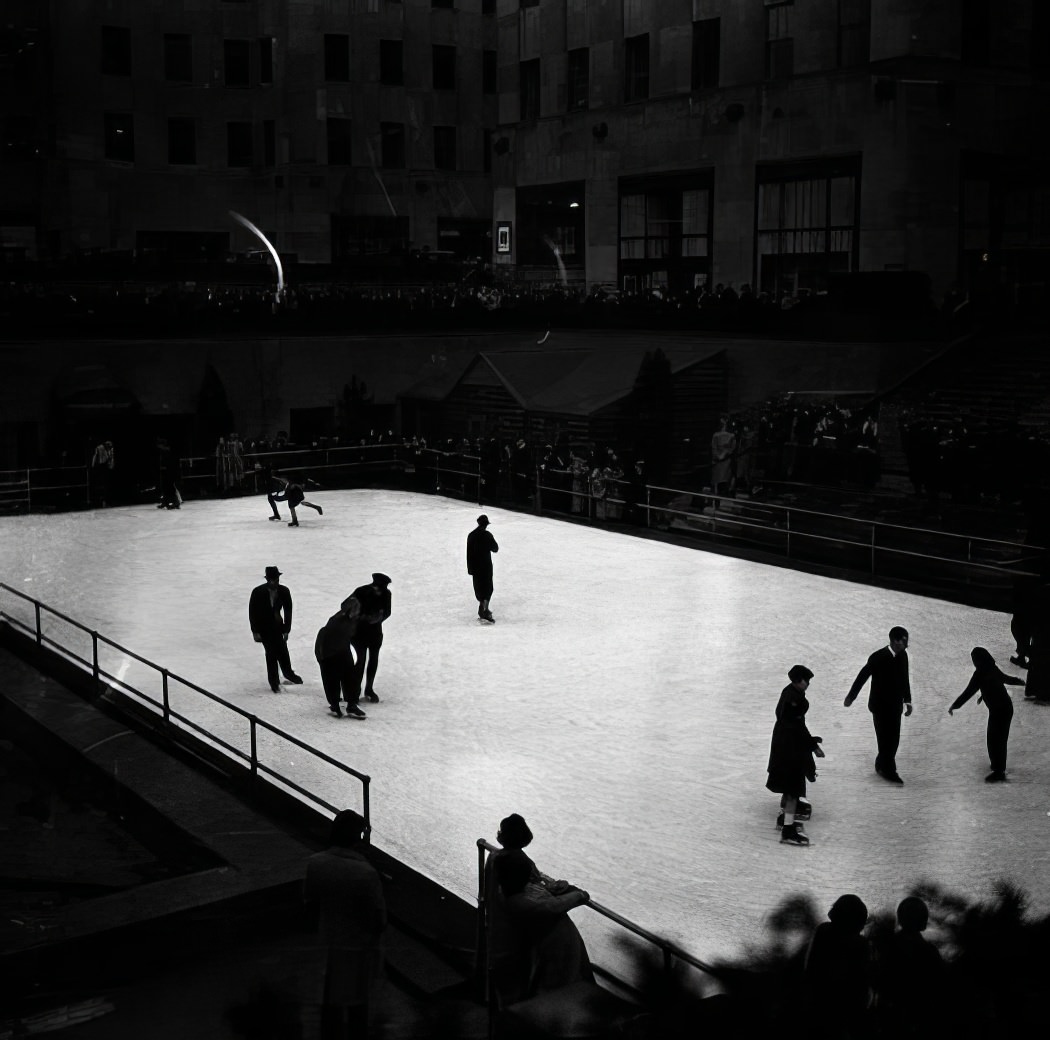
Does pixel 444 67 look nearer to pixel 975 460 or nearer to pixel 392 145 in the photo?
pixel 392 145

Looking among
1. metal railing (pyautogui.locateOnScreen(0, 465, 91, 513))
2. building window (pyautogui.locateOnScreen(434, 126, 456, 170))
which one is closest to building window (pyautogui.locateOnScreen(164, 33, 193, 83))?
building window (pyautogui.locateOnScreen(434, 126, 456, 170))

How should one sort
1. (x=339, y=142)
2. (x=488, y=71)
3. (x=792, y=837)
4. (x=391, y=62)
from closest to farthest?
(x=792, y=837)
(x=339, y=142)
(x=391, y=62)
(x=488, y=71)

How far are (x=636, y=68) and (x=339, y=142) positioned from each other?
31.2 feet

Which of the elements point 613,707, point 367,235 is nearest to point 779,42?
point 367,235

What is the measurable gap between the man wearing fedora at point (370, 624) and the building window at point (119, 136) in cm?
2604

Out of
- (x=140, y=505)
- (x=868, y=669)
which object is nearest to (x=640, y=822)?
(x=868, y=669)

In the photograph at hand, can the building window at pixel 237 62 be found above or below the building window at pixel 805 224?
above

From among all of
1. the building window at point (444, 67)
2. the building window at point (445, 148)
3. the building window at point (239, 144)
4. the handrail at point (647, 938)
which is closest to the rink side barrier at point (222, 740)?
the handrail at point (647, 938)

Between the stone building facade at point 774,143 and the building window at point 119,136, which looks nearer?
the stone building facade at point 774,143

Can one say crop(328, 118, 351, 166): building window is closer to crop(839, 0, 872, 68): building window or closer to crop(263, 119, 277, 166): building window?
crop(263, 119, 277, 166): building window

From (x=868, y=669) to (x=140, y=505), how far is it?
1829cm

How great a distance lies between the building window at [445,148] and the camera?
42.3 meters

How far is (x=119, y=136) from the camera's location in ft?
117

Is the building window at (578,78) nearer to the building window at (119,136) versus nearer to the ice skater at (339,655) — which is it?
the building window at (119,136)
